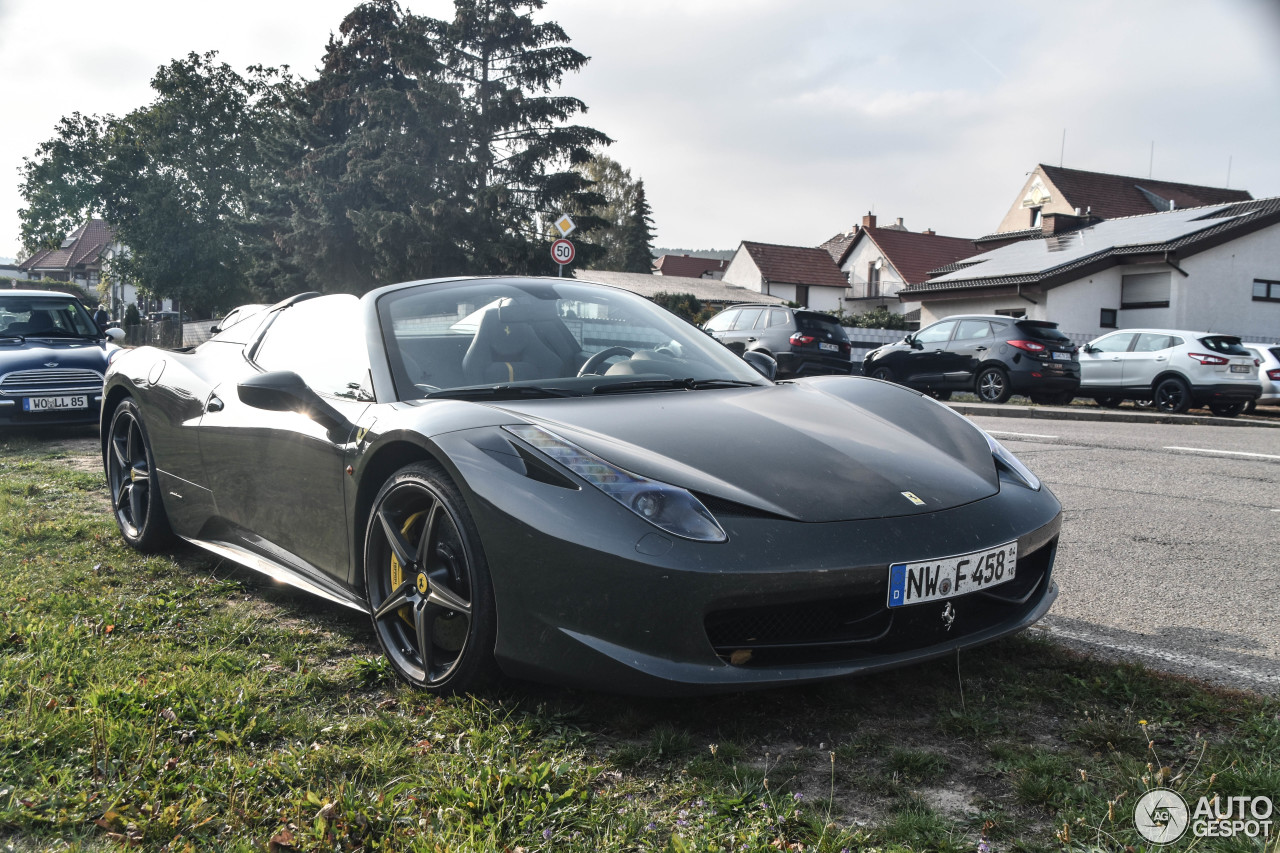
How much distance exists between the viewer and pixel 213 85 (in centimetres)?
5050

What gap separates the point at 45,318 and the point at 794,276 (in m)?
52.8

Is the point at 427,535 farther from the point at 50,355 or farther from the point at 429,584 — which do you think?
the point at 50,355

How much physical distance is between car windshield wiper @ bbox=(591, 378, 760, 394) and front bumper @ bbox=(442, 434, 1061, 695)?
80 cm

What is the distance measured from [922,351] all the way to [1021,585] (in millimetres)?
15612

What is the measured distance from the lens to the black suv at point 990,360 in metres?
16.5

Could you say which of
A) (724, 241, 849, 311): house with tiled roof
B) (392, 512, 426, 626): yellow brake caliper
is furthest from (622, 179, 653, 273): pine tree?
(392, 512, 426, 626): yellow brake caliper

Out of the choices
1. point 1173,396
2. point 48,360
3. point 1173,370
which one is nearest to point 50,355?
point 48,360

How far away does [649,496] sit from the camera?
8.03 ft

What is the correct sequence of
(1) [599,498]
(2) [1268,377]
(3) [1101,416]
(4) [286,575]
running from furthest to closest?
(2) [1268,377]
(3) [1101,416]
(4) [286,575]
(1) [599,498]

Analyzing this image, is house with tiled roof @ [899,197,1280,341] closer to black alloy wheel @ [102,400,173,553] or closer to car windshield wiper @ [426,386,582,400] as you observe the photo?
black alloy wheel @ [102,400,173,553]

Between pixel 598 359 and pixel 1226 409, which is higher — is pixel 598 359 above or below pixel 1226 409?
above

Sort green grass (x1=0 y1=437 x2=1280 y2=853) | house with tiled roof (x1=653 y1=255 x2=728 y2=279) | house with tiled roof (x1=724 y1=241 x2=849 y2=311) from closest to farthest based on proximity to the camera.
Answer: green grass (x1=0 y1=437 x2=1280 y2=853)
house with tiled roof (x1=724 y1=241 x2=849 y2=311)
house with tiled roof (x1=653 y1=255 x2=728 y2=279)

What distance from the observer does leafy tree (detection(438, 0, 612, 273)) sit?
33.6m

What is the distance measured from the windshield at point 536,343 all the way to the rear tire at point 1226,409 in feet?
50.9
